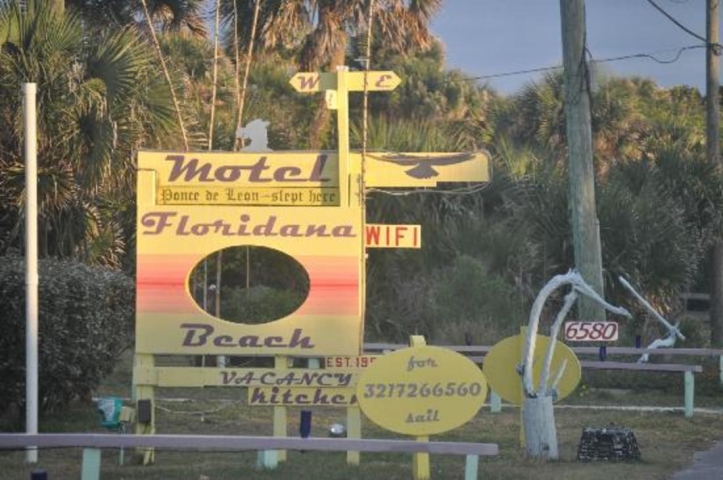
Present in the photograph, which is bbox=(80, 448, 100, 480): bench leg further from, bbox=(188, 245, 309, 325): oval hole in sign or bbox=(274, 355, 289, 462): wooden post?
bbox=(188, 245, 309, 325): oval hole in sign

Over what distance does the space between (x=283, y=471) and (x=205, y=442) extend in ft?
5.75

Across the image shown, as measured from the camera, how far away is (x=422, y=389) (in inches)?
380

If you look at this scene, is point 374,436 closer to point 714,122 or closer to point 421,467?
point 421,467

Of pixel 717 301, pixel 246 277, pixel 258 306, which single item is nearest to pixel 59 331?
pixel 258 306

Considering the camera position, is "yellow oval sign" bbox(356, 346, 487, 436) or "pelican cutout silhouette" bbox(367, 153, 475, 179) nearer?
"yellow oval sign" bbox(356, 346, 487, 436)

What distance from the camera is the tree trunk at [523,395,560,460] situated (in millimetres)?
10539

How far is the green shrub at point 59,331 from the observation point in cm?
1197

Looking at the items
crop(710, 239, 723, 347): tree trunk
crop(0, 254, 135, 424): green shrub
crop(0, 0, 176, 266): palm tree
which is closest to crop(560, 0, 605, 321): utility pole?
crop(710, 239, 723, 347): tree trunk

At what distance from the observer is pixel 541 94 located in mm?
34594

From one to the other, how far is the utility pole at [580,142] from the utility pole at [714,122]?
5727 mm

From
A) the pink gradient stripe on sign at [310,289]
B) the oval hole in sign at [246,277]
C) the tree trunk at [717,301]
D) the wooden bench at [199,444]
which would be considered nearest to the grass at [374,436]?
the wooden bench at [199,444]

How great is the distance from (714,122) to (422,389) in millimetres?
14926

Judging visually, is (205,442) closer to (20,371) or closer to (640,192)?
(20,371)

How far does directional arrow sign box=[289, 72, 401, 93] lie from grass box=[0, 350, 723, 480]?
3.25m
